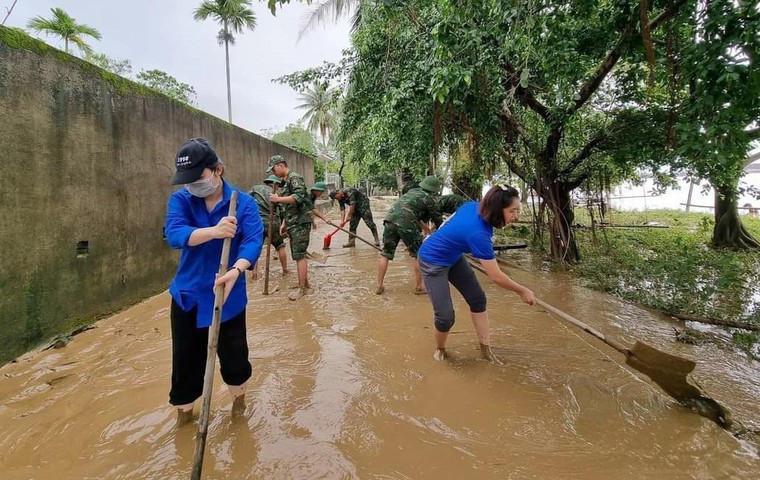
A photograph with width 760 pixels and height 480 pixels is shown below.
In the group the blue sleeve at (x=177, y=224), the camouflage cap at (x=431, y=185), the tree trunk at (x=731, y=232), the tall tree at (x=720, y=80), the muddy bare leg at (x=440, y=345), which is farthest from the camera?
the tree trunk at (x=731, y=232)

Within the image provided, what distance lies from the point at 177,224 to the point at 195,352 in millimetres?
732

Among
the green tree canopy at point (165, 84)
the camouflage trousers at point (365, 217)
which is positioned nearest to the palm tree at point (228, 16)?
the green tree canopy at point (165, 84)

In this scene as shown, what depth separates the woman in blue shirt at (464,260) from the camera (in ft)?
9.17

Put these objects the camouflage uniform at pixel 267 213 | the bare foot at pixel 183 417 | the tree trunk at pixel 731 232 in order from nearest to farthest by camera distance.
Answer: the bare foot at pixel 183 417 < the camouflage uniform at pixel 267 213 < the tree trunk at pixel 731 232

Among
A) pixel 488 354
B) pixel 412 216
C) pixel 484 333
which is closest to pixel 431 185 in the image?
pixel 412 216

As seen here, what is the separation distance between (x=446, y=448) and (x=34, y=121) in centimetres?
413

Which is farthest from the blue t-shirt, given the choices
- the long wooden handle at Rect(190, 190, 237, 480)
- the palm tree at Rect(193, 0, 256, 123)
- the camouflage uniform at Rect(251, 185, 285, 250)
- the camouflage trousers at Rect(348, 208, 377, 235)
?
the palm tree at Rect(193, 0, 256, 123)

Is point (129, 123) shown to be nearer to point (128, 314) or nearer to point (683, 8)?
point (128, 314)

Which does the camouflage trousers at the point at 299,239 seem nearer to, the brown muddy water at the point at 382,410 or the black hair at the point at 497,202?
the brown muddy water at the point at 382,410

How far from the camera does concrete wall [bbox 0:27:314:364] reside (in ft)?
10.3

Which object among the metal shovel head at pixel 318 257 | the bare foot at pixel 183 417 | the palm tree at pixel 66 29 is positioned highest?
the palm tree at pixel 66 29

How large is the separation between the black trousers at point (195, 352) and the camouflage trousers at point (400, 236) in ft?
10.3

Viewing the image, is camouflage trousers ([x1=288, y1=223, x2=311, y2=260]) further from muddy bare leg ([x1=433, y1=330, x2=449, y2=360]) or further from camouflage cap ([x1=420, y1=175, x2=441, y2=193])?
muddy bare leg ([x1=433, y1=330, x2=449, y2=360])

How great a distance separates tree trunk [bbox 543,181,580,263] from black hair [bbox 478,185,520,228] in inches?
207
